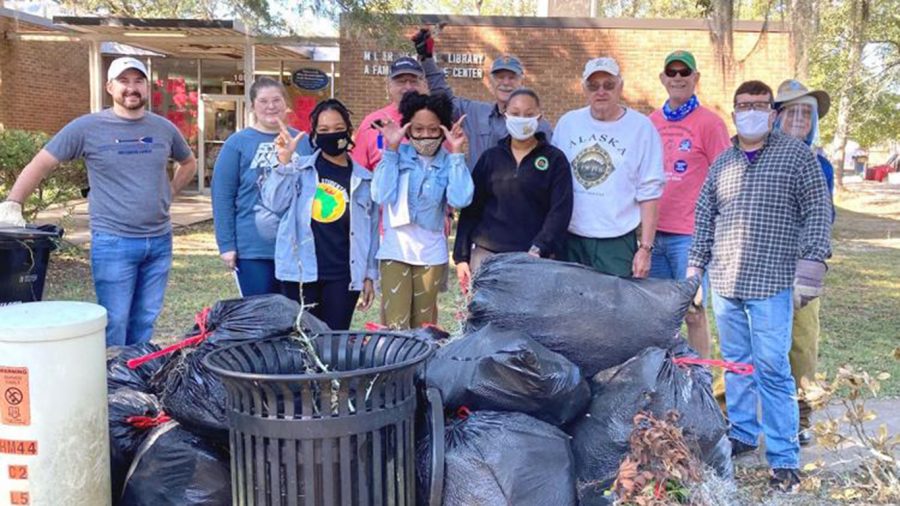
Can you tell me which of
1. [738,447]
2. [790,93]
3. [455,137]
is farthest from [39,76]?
[738,447]

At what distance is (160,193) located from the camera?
4320 millimetres

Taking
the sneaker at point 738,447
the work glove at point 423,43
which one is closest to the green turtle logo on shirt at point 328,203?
the work glove at point 423,43

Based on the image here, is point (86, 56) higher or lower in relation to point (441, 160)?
higher

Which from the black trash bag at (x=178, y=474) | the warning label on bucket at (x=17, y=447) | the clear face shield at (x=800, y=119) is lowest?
the black trash bag at (x=178, y=474)

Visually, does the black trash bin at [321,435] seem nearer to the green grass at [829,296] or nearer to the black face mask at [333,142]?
the green grass at [829,296]

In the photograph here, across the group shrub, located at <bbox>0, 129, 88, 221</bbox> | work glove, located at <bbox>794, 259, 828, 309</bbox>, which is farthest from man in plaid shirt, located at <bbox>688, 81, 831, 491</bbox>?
shrub, located at <bbox>0, 129, 88, 221</bbox>

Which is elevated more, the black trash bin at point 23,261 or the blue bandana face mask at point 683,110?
the blue bandana face mask at point 683,110

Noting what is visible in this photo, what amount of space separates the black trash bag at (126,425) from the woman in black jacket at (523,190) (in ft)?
5.08

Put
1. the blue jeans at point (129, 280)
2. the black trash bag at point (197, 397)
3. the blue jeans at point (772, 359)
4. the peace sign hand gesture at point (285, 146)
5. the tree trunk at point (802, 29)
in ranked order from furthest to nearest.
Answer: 1. the tree trunk at point (802, 29)
2. the blue jeans at point (129, 280)
3. the peace sign hand gesture at point (285, 146)
4. the blue jeans at point (772, 359)
5. the black trash bag at point (197, 397)

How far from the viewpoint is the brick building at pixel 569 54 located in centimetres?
1453

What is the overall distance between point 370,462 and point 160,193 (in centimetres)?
270

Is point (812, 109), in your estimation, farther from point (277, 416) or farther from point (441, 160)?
point (277, 416)

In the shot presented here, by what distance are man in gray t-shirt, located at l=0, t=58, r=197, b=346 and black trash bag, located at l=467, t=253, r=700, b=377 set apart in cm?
213

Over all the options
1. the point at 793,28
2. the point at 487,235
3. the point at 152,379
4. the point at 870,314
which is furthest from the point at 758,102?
the point at 793,28
